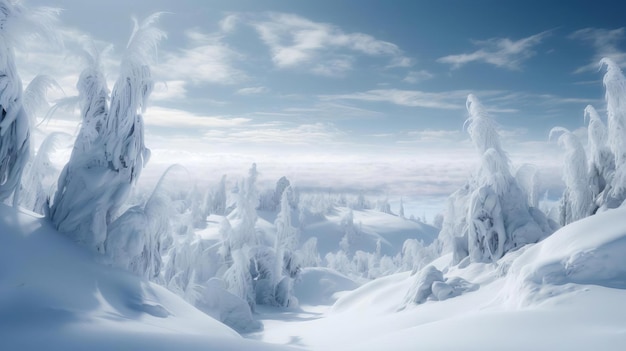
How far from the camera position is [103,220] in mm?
10141

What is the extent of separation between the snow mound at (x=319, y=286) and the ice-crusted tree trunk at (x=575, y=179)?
2332 centimetres

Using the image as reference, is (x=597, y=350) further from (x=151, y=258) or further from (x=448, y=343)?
(x=151, y=258)

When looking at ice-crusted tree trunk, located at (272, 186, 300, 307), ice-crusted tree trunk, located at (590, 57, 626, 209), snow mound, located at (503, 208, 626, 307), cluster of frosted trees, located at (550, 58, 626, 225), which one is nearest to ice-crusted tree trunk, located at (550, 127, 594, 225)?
cluster of frosted trees, located at (550, 58, 626, 225)

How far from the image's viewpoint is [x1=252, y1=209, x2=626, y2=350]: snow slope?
6727mm

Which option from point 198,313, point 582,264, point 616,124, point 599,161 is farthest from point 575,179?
point 198,313

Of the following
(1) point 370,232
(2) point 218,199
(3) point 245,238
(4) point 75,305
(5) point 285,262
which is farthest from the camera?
(1) point 370,232

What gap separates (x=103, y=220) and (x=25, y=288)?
156 inches

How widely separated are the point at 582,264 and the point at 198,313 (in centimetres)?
1042

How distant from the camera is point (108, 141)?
426 inches

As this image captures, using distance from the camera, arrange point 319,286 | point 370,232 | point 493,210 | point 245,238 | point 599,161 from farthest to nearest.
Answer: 1. point 370,232
2. point 319,286
3. point 245,238
4. point 599,161
5. point 493,210

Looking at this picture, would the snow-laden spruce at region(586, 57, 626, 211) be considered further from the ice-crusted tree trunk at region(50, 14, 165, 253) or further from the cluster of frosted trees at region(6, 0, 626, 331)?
the ice-crusted tree trunk at region(50, 14, 165, 253)

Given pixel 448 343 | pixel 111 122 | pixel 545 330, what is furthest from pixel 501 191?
pixel 111 122

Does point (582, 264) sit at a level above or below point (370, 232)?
above

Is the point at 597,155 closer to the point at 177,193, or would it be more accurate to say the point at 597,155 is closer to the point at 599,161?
the point at 599,161
